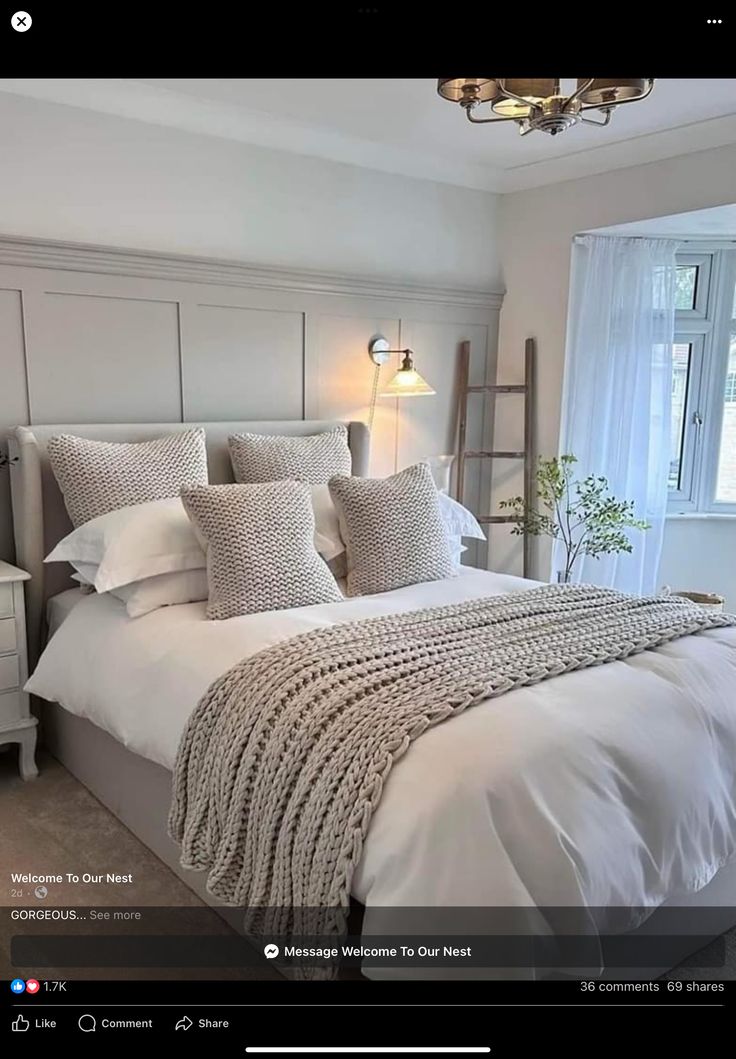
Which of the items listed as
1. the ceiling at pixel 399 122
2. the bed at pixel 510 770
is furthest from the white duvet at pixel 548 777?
the ceiling at pixel 399 122

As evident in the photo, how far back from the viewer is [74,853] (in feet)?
7.00

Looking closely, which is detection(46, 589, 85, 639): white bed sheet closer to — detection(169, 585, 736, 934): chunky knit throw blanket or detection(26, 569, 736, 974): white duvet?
detection(26, 569, 736, 974): white duvet

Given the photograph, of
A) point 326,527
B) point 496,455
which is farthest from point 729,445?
point 326,527

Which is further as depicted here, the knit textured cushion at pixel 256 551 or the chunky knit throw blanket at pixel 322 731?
the knit textured cushion at pixel 256 551

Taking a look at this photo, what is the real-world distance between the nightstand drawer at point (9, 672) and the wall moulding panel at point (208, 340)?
1.44ft

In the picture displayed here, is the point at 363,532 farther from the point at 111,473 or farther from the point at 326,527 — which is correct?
the point at 111,473

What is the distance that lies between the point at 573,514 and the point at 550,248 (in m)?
1.31

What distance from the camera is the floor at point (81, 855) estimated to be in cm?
174

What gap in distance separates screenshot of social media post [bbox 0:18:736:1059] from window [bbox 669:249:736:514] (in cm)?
2

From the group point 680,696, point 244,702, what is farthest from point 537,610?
point 244,702

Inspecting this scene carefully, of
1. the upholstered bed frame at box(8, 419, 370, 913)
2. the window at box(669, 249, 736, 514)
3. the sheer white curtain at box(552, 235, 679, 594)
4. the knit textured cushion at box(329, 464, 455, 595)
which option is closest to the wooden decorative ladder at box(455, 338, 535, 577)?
the sheer white curtain at box(552, 235, 679, 594)

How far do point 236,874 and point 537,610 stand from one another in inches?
42.4

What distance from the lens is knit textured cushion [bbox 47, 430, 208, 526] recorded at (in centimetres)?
254
